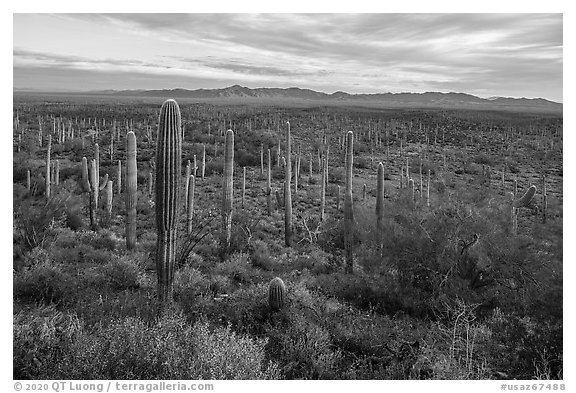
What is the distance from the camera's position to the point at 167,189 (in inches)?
311

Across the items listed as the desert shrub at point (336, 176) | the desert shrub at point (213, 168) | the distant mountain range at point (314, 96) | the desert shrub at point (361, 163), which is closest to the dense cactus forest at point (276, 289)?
the distant mountain range at point (314, 96)

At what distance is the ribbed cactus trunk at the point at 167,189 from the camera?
7832 millimetres

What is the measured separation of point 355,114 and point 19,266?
57082 mm

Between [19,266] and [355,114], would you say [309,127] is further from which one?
[19,266]

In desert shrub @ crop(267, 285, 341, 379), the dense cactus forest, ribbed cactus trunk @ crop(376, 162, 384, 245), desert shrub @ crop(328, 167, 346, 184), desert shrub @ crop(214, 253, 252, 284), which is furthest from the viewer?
desert shrub @ crop(328, 167, 346, 184)

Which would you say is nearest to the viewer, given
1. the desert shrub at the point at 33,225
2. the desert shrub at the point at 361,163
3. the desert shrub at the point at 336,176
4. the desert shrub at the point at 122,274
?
the desert shrub at the point at 122,274

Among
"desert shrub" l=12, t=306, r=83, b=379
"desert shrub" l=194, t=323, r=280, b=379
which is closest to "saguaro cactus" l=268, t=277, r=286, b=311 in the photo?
"desert shrub" l=194, t=323, r=280, b=379

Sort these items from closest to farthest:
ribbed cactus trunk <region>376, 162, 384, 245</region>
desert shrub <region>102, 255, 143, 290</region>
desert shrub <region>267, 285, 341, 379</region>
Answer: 1. desert shrub <region>267, 285, 341, 379</region>
2. desert shrub <region>102, 255, 143, 290</region>
3. ribbed cactus trunk <region>376, 162, 384, 245</region>

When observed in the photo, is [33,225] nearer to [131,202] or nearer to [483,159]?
[131,202]

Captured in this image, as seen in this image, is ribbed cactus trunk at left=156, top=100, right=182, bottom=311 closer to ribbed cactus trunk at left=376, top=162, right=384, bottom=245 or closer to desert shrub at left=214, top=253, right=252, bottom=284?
desert shrub at left=214, top=253, right=252, bottom=284

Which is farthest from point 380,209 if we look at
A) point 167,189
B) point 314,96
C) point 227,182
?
point 314,96

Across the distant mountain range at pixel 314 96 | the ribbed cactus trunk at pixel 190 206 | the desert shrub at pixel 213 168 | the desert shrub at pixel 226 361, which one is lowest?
the desert shrub at pixel 226 361

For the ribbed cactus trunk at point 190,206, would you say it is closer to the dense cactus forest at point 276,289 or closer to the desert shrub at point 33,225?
the dense cactus forest at point 276,289

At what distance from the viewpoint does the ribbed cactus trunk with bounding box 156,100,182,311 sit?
7832mm
